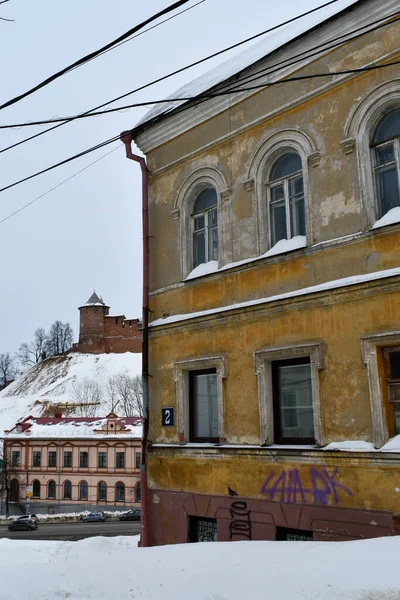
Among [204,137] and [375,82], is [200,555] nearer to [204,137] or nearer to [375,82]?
[375,82]

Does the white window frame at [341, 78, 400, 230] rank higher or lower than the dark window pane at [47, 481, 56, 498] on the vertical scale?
higher

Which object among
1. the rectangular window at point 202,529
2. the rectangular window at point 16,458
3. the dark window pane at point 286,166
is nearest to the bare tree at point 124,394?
the rectangular window at point 16,458

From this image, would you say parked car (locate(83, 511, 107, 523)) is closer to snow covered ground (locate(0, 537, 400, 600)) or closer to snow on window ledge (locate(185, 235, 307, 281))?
snow on window ledge (locate(185, 235, 307, 281))

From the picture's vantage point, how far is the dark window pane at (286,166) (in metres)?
9.35

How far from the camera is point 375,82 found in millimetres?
8219

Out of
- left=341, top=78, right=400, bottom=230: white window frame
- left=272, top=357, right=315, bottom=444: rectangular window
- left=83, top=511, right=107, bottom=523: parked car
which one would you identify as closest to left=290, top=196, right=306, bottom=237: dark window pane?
left=341, top=78, right=400, bottom=230: white window frame

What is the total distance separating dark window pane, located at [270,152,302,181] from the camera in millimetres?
9352

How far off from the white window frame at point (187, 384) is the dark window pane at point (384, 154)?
147 inches

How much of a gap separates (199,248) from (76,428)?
43.3m

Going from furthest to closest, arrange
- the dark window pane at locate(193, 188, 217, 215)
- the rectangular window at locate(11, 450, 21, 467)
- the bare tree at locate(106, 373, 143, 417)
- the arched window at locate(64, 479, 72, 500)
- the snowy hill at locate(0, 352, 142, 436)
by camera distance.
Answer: the snowy hill at locate(0, 352, 142, 436) < the bare tree at locate(106, 373, 143, 417) < the rectangular window at locate(11, 450, 21, 467) < the arched window at locate(64, 479, 72, 500) < the dark window pane at locate(193, 188, 217, 215)

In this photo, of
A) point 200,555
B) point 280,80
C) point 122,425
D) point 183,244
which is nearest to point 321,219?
point 280,80

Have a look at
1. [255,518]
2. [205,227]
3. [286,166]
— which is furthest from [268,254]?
[255,518]

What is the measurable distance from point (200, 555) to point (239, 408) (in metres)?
3.17

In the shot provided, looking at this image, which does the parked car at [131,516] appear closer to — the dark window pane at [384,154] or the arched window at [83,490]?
the arched window at [83,490]
